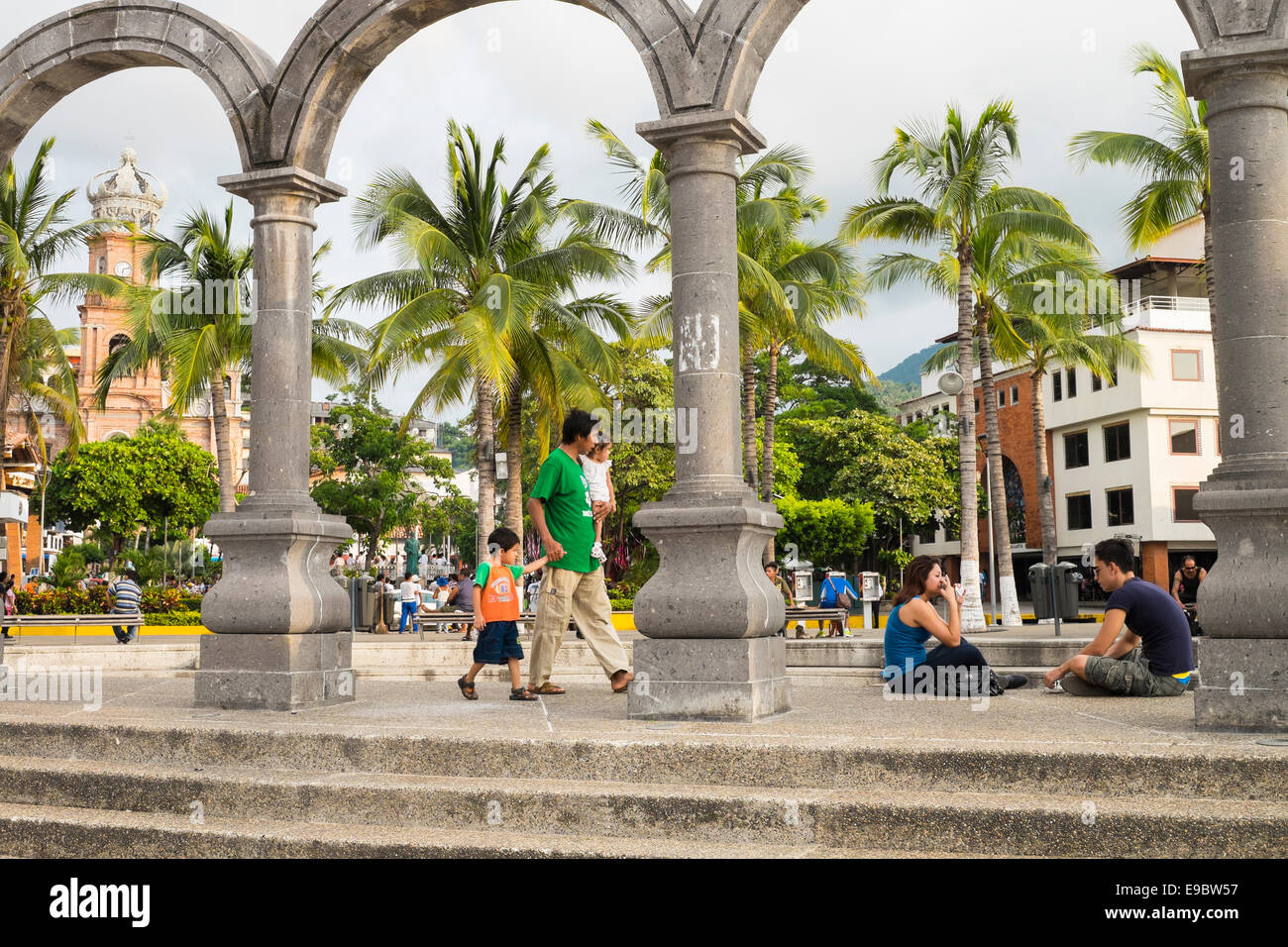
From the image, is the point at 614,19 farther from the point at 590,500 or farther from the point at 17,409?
the point at 17,409

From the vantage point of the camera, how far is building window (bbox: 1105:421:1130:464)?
44.3m

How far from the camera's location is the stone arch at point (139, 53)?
8.23 metres

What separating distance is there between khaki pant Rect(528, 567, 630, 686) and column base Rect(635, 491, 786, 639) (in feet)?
3.97

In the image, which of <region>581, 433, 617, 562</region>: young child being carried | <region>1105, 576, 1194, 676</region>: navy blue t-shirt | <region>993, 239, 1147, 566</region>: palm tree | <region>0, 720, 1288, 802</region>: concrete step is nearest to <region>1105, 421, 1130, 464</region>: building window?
<region>993, 239, 1147, 566</region>: palm tree

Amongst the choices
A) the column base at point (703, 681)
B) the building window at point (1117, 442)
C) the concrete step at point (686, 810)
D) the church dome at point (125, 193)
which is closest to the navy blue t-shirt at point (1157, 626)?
the column base at point (703, 681)

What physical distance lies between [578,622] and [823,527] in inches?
1535

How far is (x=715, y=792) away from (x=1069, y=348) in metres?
30.7

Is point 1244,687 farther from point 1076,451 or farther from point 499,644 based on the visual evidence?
point 1076,451

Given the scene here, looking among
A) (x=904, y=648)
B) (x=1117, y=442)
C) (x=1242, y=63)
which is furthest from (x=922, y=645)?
(x=1117, y=442)

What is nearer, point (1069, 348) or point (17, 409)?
point (1069, 348)

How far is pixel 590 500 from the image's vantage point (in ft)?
27.2

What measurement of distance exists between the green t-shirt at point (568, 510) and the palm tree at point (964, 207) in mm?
19061
